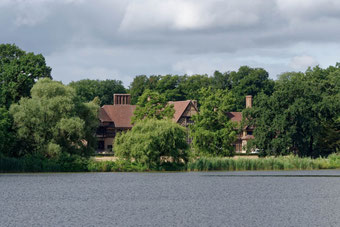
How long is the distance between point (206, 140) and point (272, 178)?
22.0m

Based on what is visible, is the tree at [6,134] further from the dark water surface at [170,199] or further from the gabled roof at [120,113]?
the gabled roof at [120,113]

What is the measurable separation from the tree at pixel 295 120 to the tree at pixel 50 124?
26.4m

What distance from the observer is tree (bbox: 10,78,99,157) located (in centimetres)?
6725

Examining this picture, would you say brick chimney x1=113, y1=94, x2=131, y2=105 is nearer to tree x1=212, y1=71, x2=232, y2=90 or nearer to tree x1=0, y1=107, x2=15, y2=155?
tree x1=212, y1=71, x2=232, y2=90

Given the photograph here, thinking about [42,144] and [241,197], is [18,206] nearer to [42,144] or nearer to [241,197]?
[241,197]

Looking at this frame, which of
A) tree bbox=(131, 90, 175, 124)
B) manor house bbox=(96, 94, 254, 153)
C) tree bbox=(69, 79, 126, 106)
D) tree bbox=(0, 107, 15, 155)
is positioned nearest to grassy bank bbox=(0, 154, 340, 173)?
tree bbox=(0, 107, 15, 155)

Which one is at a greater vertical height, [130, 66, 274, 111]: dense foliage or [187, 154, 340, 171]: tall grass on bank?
[130, 66, 274, 111]: dense foliage

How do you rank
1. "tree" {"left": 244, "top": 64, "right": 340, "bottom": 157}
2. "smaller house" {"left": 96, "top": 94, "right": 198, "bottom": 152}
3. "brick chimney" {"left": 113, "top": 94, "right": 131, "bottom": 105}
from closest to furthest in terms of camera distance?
"tree" {"left": 244, "top": 64, "right": 340, "bottom": 157}, "smaller house" {"left": 96, "top": 94, "right": 198, "bottom": 152}, "brick chimney" {"left": 113, "top": 94, "right": 131, "bottom": 105}

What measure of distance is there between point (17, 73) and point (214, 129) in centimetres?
2614

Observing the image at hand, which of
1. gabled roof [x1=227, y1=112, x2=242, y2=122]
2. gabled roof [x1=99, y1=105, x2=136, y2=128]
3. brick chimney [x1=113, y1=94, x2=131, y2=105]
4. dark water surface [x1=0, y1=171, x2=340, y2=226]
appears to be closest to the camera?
dark water surface [x1=0, y1=171, x2=340, y2=226]

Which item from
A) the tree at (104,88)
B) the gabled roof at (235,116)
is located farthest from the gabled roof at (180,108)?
the tree at (104,88)

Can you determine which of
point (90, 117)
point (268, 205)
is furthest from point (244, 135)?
point (268, 205)

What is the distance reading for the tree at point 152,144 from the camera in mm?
67750

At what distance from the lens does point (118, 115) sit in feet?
395
